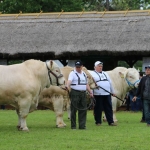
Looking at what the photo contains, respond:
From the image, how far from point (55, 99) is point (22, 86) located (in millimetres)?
2033

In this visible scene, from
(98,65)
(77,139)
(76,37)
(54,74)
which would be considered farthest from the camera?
(76,37)

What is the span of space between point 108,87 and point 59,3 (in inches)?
1145

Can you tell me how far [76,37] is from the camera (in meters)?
31.9

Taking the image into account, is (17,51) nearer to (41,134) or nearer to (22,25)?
(22,25)

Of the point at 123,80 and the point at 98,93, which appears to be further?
the point at 123,80

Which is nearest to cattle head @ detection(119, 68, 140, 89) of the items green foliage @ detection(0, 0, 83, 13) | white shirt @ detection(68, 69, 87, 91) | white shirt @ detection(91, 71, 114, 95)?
white shirt @ detection(91, 71, 114, 95)

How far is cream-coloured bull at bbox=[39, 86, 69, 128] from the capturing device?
55.7 feet

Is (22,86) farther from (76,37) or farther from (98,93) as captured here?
(76,37)

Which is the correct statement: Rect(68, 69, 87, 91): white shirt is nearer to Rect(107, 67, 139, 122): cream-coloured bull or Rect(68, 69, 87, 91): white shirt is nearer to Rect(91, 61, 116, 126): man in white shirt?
Rect(91, 61, 116, 126): man in white shirt

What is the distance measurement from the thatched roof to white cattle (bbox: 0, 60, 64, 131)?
14.7m

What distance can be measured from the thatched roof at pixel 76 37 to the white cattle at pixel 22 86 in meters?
14.7

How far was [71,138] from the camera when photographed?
1332 cm

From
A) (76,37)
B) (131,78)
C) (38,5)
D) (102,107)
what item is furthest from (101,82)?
(38,5)

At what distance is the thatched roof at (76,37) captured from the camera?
30531 mm
